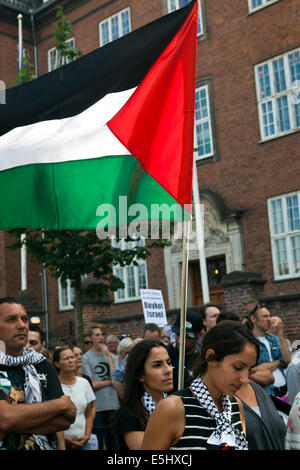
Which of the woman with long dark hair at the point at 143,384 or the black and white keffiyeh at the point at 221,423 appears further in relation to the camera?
the woman with long dark hair at the point at 143,384

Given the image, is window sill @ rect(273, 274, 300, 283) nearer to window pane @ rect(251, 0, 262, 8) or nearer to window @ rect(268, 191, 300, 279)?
window @ rect(268, 191, 300, 279)

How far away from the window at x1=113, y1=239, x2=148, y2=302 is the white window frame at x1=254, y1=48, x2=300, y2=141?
6.41m

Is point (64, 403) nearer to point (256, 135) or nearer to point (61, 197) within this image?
point (61, 197)

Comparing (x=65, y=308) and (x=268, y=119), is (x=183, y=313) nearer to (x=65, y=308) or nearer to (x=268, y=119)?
(x=268, y=119)

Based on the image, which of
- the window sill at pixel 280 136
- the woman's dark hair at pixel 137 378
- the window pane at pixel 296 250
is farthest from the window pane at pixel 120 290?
the woman's dark hair at pixel 137 378

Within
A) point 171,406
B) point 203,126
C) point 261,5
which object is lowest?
point 171,406

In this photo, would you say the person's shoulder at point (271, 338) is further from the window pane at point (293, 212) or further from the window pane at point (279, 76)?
A: the window pane at point (279, 76)

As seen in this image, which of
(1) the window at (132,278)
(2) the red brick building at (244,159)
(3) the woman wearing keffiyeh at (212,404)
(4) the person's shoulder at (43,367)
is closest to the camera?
(3) the woman wearing keffiyeh at (212,404)

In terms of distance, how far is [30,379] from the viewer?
12.5 feet

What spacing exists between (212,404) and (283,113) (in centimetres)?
1704

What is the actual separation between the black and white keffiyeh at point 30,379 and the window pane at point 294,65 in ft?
54.6

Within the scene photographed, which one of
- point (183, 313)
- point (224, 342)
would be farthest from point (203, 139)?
point (224, 342)

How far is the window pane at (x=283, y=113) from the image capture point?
62.2 feet
